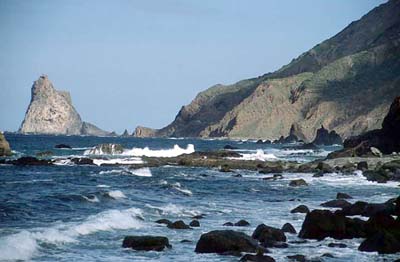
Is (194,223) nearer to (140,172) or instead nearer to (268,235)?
(268,235)

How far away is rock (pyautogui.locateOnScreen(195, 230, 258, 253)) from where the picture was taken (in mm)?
17812

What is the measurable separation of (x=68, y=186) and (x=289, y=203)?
15.0m

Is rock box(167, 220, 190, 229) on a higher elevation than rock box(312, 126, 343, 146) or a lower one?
lower

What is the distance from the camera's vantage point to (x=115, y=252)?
693 inches

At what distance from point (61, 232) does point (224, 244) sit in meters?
5.64

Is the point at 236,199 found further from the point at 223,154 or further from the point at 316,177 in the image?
the point at 223,154

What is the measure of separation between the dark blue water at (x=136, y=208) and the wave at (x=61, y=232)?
1.1 inches

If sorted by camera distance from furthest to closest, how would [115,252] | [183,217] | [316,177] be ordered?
[316,177], [183,217], [115,252]

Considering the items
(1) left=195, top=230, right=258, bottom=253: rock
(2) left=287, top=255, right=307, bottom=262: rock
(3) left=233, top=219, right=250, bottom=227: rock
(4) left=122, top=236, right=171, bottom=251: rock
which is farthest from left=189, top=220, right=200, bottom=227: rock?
(2) left=287, top=255, right=307, bottom=262: rock

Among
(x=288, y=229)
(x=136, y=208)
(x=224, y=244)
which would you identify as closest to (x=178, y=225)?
(x=288, y=229)

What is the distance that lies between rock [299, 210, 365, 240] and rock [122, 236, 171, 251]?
4.98 m

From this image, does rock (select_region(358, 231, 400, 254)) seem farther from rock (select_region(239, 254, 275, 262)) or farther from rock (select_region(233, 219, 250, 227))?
rock (select_region(233, 219, 250, 227))

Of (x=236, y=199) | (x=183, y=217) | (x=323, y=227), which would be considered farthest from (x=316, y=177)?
(x=323, y=227)

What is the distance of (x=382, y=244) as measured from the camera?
18.0 m
